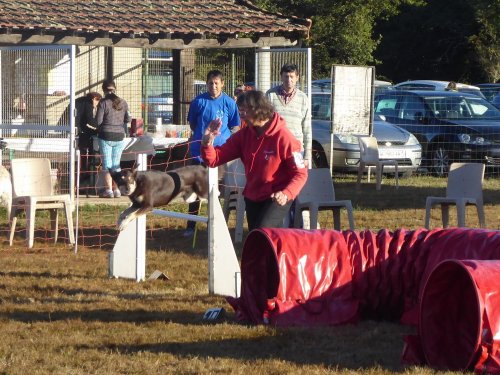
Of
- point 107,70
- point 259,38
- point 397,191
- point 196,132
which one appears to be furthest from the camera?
point 107,70

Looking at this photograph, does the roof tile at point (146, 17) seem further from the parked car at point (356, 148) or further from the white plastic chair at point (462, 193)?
the white plastic chair at point (462, 193)

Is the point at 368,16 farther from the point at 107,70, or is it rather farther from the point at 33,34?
the point at 33,34

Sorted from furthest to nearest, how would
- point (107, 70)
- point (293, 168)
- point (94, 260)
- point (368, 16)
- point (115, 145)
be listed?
point (368, 16), point (107, 70), point (115, 145), point (94, 260), point (293, 168)

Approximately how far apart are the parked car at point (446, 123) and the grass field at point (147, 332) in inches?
396

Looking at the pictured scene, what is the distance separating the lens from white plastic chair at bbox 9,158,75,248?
41.4 ft

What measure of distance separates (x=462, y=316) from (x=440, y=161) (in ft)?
45.3

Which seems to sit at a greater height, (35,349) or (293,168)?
(293,168)

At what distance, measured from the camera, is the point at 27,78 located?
51.2 feet

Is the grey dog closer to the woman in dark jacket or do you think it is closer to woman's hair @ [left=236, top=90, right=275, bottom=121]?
woman's hair @ [left=236, top=90, right=275, bottom=121]

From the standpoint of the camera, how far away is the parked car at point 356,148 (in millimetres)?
20422

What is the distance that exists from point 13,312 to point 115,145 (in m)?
8.16

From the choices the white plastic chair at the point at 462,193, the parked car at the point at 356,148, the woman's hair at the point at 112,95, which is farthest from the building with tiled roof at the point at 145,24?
the white plastic chair at the point at 462,193

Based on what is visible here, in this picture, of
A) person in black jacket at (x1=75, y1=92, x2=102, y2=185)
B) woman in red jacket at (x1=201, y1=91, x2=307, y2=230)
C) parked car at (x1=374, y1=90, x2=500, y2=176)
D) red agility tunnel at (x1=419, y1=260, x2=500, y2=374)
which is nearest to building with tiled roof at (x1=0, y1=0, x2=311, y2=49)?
person in black jacket at (x1=75, y1=92, x2=102, y2=185)

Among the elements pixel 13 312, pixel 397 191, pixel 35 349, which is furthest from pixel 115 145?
pixel 35 349
